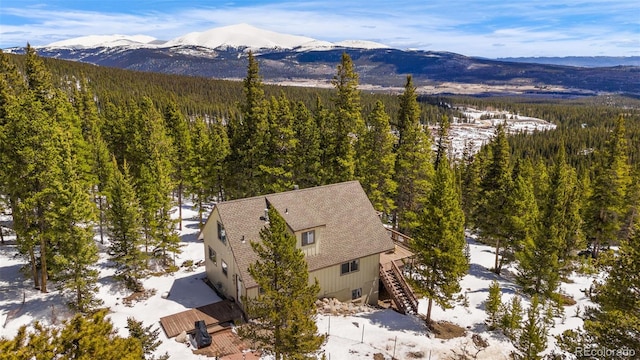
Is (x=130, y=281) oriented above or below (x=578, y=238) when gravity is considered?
below

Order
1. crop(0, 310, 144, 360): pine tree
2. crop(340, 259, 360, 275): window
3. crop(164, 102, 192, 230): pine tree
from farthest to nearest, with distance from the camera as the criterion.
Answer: crop(164, 102, 192, 230): pine tree, crop(340, 259, 360, 275): window, crop(0, 310, 144, 360): pine tree

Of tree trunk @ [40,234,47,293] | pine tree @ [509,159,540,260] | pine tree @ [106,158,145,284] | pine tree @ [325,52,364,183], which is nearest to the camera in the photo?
tree trunk @ [40,234,47,293]

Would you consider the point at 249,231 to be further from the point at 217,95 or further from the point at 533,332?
the point at 217,95

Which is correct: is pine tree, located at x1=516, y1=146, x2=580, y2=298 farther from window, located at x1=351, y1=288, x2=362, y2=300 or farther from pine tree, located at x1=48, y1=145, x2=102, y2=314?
pine tree, located at x1=48, y1=145, x2=102, y2=314

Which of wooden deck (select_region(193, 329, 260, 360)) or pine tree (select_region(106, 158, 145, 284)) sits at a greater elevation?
pine tree (select_region(106, 158, 145, 284))

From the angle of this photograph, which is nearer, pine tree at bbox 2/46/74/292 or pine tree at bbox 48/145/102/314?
pine tree at bbox 48/145/102/314

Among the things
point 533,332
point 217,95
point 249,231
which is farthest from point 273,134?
point 217,95

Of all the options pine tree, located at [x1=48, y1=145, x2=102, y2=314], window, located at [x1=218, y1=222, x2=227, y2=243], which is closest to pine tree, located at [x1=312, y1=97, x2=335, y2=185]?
window, located at [x1=218, y1=222, x2=227, y2=243]

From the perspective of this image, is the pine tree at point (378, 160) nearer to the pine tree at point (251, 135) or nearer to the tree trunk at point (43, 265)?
the pine tree at point (251, 135)
